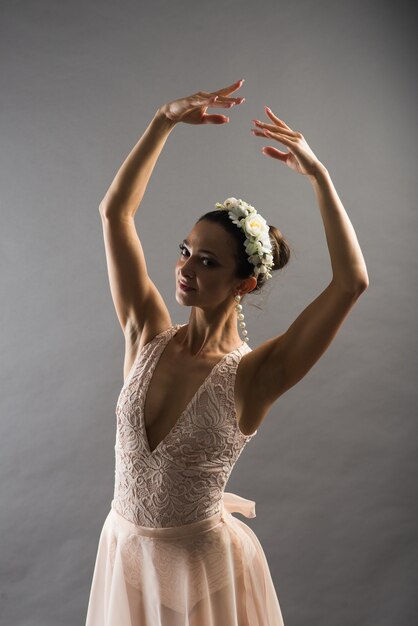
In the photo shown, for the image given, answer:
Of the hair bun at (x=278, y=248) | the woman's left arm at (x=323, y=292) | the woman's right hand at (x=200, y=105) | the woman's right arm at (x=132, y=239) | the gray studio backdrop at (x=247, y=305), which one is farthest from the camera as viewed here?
the gray studio backdrop at (x=247, y=305)

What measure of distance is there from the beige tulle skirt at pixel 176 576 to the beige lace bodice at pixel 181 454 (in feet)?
0.13

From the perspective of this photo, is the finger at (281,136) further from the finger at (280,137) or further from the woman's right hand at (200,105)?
the woman's right hand at (200,105)

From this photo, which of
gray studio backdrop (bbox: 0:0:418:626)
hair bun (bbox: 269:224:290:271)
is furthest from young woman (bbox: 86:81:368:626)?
gray studio backdrop (bbox: 0:0:418:626)

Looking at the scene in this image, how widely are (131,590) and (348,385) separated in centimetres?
190

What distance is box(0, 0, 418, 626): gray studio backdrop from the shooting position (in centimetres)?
371

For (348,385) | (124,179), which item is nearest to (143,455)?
(124,179)

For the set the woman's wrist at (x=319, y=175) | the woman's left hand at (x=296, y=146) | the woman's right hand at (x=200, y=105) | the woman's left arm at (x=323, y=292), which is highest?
the woman's right hand at (x=200, y=105)

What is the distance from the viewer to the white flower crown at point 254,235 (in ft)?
7.39

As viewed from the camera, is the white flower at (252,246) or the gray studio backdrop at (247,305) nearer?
the white flower at (252,246)

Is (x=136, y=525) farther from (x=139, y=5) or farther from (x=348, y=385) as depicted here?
(x=139, y=5)

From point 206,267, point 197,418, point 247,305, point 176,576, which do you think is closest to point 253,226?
point 206,267

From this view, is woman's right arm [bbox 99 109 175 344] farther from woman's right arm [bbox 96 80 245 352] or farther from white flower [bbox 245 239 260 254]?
white flower [bbox 245 239 260 254]

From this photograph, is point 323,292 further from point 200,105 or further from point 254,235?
point 200,105

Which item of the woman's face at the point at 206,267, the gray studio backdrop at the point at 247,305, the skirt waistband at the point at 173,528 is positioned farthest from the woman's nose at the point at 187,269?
the gray studio backdrop at the point at 247,305
